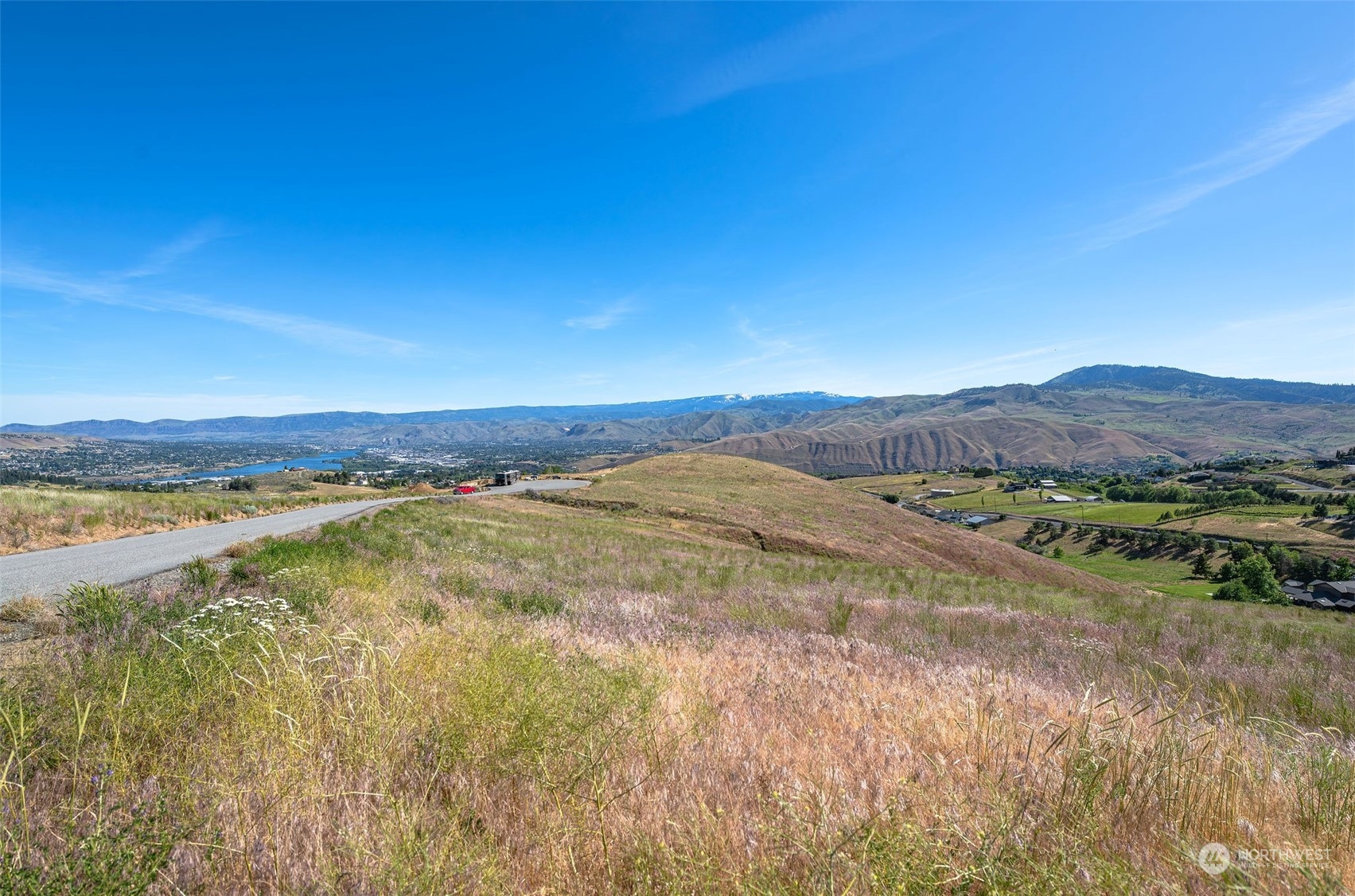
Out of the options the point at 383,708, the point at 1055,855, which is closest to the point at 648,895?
the point at 1055,855

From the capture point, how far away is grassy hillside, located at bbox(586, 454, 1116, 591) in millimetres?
28750

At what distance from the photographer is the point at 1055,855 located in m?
2.33

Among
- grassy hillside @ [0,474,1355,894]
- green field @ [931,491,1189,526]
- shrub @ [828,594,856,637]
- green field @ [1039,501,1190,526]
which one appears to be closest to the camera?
grassy hillside @ [0,474,1355,894]

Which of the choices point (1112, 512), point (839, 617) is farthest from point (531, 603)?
point (1112, 512)

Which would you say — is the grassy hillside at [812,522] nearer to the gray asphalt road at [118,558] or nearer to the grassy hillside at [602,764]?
the gray asphalt road at [118,558]

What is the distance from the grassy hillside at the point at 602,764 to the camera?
2.33 metres

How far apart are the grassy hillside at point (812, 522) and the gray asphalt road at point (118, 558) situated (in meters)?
18.5

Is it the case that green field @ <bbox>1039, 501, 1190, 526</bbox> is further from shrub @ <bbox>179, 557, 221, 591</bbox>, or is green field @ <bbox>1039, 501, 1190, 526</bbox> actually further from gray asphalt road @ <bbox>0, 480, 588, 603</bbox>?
shrub @ <bbox>179, 557, 221, 591</bbox>

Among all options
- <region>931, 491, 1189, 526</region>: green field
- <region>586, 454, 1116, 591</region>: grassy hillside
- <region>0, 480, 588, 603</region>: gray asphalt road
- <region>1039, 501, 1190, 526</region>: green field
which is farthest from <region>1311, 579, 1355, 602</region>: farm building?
<region>0, 480, 588, 603</region>: gray asphalt road

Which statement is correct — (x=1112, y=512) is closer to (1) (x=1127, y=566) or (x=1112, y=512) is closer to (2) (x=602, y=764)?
(1) (x=1127, y=566)

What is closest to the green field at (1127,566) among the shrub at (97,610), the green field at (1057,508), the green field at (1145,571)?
the green field at (1145,571)

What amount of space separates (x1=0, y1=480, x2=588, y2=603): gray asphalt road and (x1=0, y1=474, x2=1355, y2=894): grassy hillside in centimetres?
376

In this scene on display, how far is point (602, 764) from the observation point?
319 cm

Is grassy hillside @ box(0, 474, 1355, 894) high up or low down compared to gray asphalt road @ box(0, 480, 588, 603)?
up
